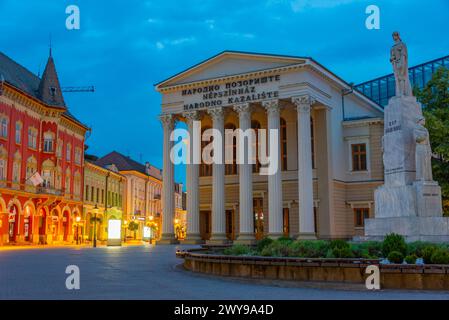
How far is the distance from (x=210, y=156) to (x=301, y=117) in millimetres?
11324

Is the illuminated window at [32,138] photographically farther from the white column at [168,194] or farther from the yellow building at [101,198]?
the white column at [168,194]

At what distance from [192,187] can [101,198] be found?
33.3 metres

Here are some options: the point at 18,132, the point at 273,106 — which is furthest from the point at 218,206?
the point at 18,132

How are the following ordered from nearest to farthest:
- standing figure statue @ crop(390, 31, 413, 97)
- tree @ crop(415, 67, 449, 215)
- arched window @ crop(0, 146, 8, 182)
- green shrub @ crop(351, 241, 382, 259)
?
1. green shrub @ crop(351, 241, 382, 259)
2. standing figure statue @ crop(390, 31, 413, 97)
3. tree @ crop(415, 67, 449, 215)
4. arched window @ crop(0, 146, 8, 182)

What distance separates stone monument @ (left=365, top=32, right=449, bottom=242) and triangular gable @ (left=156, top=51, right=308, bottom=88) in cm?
2112

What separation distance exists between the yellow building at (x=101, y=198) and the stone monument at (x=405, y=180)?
4788 cm

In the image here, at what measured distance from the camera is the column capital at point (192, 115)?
43344 millimetres

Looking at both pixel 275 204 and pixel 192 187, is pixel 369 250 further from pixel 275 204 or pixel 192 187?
pixel 192 187

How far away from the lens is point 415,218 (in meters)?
16.4

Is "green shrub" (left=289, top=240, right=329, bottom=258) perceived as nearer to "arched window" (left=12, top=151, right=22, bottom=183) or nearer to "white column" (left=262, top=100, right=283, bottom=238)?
"white column" (left=262, top=100, right=283, bottom=238)

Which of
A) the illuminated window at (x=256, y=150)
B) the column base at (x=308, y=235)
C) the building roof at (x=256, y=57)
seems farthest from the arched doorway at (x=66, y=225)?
the column base at (x=308, y=235)

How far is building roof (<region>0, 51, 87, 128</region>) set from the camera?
51.1 meters

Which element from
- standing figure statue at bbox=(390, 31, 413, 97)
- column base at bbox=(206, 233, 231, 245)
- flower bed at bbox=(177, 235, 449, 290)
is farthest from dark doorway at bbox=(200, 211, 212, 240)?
flower bed at bbox=(177, 235, 449, 290)

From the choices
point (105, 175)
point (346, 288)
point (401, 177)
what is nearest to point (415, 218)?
point (401, 177)
